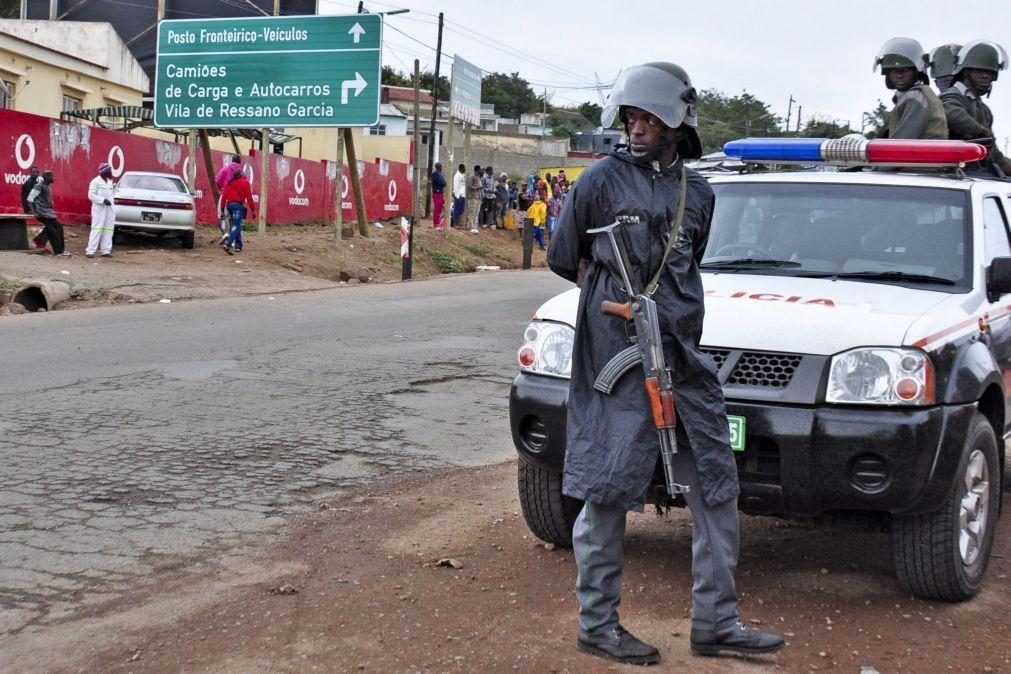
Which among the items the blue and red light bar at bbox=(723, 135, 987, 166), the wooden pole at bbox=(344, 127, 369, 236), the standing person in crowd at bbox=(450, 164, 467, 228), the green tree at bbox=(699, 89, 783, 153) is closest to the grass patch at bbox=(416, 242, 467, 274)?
the wooden pole at bbox=(344, 127, 369, 236)

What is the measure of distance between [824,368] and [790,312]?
323mm

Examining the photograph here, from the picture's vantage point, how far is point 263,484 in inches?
257

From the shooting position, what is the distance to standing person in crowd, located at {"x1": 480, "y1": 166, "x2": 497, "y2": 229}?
121 ft

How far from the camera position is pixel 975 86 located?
8.05 metres

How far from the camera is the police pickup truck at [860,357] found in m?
4.37

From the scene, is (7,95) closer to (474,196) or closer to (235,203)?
(235,203)

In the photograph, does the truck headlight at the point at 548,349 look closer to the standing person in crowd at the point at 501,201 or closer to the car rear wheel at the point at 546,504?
the car rear wheel at the point at 546,504

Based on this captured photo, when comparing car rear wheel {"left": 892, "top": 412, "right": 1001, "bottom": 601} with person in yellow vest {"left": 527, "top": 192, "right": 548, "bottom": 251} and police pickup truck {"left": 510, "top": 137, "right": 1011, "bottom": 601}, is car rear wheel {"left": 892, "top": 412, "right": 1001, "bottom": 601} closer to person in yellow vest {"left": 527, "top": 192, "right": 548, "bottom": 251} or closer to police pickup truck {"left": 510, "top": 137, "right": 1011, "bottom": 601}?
police pickup truck {"left": 510, "top": 137, "right": 1011, "bottom": 601}

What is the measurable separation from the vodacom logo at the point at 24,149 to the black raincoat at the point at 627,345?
767 inches

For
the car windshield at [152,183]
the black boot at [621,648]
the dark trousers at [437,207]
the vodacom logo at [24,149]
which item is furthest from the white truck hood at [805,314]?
the dark trousers at [437,207]

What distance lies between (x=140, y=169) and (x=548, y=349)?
22560 mm

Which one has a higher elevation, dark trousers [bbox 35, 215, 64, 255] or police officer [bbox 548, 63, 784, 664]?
police officer [bbox 548, 63, 784, 664]

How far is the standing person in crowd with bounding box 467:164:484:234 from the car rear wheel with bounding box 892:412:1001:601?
31569 mm

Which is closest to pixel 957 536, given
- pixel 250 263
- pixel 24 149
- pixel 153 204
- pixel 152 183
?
pixel 250 263
